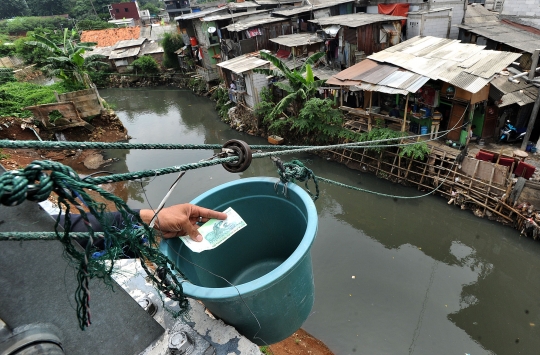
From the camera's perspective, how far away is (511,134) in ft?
35.5

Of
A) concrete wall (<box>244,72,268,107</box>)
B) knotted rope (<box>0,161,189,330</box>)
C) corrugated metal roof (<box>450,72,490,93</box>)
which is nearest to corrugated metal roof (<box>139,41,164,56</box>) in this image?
concrete wall (<box>244,72,268,107</box>)

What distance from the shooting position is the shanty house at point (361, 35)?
559 inches

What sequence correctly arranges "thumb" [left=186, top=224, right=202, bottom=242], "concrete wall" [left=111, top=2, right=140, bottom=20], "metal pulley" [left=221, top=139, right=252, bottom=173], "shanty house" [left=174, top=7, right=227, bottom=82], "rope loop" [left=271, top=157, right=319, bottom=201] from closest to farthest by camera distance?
1. "metal pulley" [left=221, top=139, right=252, bottom=173]
2. "thumb" [left=186, top=224, right=202, bottom=242]
3. "rope loop" [left=271, top=157, right=319, bottom=201]
4. "shanty house" [left=174, top=7, right=227, bottom=82]
5. "concrete wall" [left=111, top=2, right=140, bottom=20]

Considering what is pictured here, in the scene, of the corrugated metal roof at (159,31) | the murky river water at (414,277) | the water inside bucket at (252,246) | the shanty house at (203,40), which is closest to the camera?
the water inside bucket at (252,246)

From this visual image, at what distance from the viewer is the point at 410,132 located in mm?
12023

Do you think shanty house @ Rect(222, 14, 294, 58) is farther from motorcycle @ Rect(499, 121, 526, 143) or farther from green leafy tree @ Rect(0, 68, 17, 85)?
green leafy tree @ Rect(0, 68, 17, 85)

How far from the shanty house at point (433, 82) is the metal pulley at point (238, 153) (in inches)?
358

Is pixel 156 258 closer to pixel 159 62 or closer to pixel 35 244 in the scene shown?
pixel 35 244

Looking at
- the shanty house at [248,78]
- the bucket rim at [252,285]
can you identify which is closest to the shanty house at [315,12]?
the shanty house at [248,78]

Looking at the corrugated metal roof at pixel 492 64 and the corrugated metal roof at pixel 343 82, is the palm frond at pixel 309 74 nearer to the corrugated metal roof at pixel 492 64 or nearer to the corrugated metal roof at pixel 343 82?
the corrugated metal roof at pixel 343 82

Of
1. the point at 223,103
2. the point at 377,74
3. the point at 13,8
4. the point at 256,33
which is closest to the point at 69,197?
the point at 377,74

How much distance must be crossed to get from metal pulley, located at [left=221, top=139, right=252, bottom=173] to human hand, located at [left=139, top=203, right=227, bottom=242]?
1.71 ft

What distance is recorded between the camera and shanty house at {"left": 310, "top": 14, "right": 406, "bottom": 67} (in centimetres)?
1420

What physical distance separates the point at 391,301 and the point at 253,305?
7.50 meters
